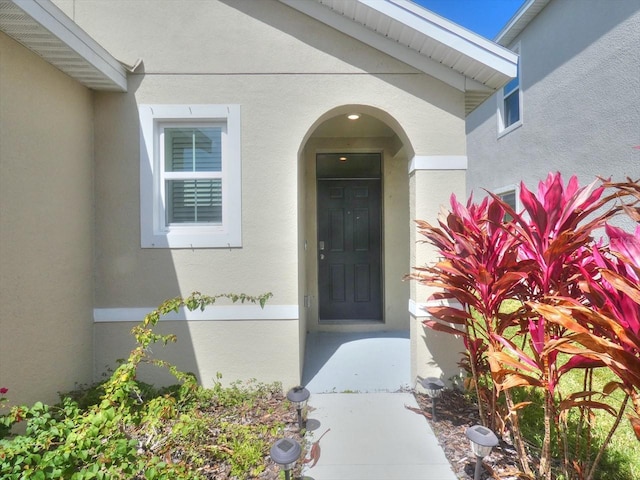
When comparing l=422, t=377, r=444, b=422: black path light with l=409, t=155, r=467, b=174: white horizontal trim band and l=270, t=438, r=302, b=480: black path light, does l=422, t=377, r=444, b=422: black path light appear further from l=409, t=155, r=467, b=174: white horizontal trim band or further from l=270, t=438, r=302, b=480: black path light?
l=409, t=155, r=467, b=174: white horizontal trim band

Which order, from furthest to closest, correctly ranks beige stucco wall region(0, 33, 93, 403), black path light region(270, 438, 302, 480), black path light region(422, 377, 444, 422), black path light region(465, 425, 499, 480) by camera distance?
black path light region(422, 377, 444, 422) → beige stucco wall region(0, 33, 93, 403) → black path light region(465, 425, 499, 480) → black path light region(270, 438, 302, 480)

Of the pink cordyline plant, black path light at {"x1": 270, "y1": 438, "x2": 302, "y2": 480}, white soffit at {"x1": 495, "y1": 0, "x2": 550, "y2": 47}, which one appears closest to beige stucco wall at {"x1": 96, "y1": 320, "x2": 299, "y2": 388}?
black path light at {"x1": 270, "y1": 438, "x2": 302, "y2": 480}

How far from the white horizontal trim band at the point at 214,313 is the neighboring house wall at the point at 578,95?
5105 millimetres

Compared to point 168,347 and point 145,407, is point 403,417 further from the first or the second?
point 168,347

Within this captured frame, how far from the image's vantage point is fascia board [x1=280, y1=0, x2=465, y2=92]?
3.20 m

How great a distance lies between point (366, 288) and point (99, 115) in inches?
163

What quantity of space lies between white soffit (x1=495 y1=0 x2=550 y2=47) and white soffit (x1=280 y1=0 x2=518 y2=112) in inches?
193

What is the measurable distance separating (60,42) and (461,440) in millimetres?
4494

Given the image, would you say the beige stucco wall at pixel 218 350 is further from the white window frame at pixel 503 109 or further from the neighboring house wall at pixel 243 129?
the white window frame at pixel 503 109

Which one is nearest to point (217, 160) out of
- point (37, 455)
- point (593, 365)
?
point (37, 455)

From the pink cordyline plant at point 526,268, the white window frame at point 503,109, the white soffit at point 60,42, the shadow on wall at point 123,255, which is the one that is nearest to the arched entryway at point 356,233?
the shadow on wall at point 123,255

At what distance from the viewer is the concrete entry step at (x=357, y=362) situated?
11.3 feet

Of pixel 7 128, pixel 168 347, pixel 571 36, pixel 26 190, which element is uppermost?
pixel 571 36

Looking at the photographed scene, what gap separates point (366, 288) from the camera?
5.20 meters
